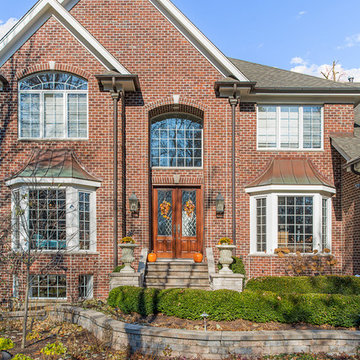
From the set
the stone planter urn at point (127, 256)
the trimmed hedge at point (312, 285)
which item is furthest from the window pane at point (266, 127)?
the stone planter urn at point (127, 256)

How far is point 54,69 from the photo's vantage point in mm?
12695

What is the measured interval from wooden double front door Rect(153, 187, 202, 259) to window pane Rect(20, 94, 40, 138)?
4.10m

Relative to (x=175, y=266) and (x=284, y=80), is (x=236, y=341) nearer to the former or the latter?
(x=175, y=266)

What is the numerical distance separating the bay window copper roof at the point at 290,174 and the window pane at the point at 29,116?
658 centimetres

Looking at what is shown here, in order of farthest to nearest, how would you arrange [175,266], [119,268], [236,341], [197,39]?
[197,39] → [175,266] → [119,268] → [236,341]

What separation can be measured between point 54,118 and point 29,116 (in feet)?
2.40

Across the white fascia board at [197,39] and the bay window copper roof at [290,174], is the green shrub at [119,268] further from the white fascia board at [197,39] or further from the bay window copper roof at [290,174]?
the white fascia board at [197,39]

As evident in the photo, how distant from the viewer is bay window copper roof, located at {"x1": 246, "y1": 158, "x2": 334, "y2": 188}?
12.5 m

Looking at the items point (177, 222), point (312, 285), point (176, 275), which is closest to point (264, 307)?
point (312, 285)

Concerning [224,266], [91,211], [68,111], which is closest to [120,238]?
[91,211]

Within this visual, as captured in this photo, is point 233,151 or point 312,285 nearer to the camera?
point 312,285

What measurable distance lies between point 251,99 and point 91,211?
595cm

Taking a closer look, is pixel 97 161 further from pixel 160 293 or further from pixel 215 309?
pixel 215 309

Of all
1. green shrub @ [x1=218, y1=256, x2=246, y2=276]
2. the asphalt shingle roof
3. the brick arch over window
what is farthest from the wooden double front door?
the brick arch over window
